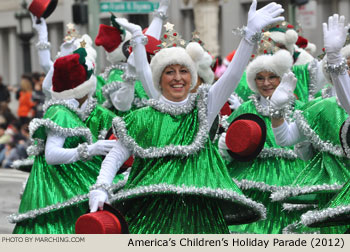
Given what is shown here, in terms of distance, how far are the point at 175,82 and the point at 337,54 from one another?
3.45ft

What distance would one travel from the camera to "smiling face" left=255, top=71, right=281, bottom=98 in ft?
24.2

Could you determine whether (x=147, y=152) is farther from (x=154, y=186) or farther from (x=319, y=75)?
(x=319, y=75)

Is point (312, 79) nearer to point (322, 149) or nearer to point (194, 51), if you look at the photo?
point (322, 149)

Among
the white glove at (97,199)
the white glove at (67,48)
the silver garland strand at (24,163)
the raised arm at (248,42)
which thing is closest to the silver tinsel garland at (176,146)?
the raised arm at (248,42)

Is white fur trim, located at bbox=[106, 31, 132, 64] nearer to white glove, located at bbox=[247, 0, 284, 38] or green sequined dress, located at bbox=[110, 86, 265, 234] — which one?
green sequined dress, located at bbox=[110, 86, 265, 234]

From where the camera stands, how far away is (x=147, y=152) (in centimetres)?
543

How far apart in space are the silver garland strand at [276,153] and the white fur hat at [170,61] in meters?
1.66

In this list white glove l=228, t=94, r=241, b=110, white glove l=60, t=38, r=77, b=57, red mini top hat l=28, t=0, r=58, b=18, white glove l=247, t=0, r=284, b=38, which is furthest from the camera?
red mini top hat l=28, t=0, r=58, b=18

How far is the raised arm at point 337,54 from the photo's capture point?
5.04 meters

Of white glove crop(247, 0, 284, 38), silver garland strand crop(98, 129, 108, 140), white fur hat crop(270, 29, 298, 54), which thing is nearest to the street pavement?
silver garland strand crop(98, 129, 108, 140)

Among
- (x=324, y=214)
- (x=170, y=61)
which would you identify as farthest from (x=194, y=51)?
(x=324, y=214)

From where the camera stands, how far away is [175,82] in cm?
564

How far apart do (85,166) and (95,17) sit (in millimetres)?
10145

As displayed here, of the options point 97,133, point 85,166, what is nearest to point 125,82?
point 97,133
